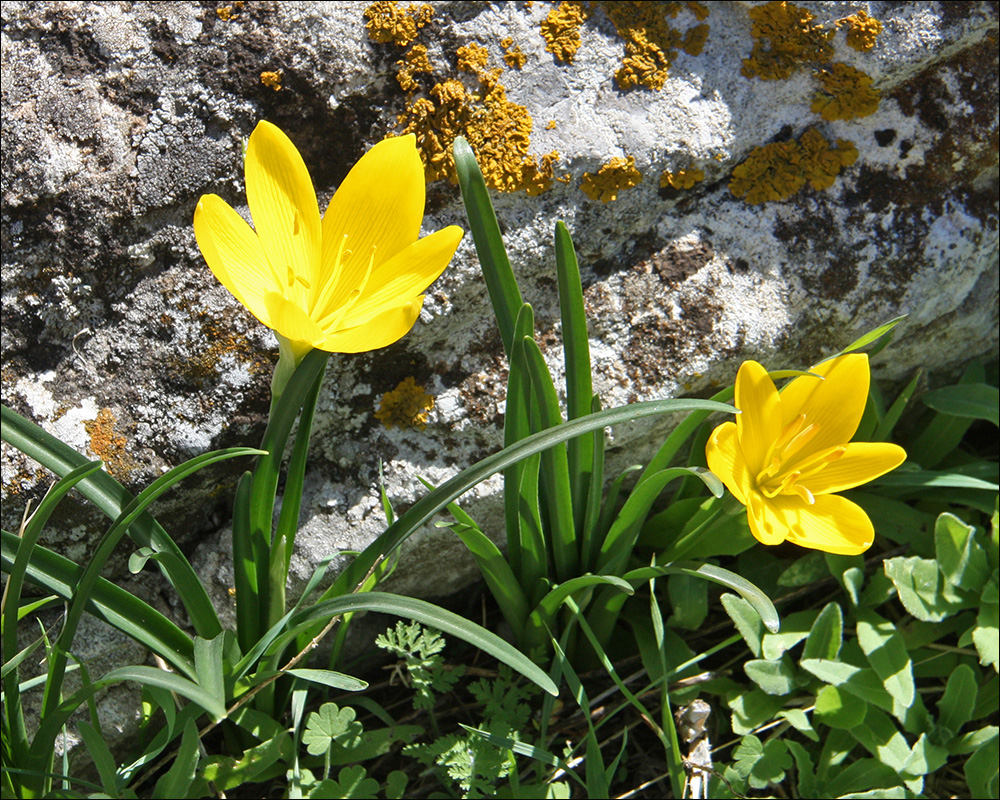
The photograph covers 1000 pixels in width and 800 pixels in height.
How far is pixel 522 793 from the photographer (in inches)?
58.3

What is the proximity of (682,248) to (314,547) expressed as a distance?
1028 mm

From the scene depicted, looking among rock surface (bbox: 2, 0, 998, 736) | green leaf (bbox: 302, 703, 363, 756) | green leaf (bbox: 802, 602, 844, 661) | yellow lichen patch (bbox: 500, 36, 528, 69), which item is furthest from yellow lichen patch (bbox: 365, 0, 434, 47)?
green leaf (bbox: 802, 602, 844, 661)

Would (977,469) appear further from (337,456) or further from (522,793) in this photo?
(337,456)

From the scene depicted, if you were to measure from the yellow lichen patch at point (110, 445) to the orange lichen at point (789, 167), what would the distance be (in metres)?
1.39

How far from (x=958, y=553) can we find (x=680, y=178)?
1032 millimetres

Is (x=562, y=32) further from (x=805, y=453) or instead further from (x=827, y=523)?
(x=827, y=523)

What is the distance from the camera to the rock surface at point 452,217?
4.94 feet

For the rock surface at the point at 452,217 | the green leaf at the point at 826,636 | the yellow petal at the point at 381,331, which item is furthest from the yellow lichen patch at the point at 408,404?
the green leaf at the point at 826,636

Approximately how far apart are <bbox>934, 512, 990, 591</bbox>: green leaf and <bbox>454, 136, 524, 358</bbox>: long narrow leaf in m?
1.07

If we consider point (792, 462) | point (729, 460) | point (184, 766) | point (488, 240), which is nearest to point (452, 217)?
point (488, 240)

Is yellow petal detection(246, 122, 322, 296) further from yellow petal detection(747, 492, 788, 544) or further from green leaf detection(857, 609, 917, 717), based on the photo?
green leaf detection(857, 609, 917, 717)

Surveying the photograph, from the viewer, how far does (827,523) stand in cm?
144

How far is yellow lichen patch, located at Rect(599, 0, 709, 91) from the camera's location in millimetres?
1729

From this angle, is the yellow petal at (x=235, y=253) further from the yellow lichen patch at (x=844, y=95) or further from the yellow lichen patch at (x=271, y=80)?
the yellow lichen patch at (x=844, y=95)
